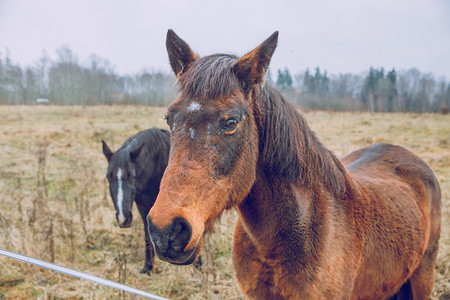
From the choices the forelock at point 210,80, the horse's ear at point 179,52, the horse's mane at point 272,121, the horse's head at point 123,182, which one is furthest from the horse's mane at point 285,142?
the horse's head at point 123,182

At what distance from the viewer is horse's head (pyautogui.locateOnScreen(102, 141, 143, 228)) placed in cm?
474

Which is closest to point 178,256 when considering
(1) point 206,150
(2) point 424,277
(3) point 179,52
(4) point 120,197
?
(1) point 206,150

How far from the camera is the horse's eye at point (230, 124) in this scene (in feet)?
5.35

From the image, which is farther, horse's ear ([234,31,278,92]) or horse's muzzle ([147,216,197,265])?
horse's ear ([234,31,278,92])

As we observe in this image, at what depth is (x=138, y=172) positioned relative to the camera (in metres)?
5.25

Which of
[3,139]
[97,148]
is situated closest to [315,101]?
[97,148]

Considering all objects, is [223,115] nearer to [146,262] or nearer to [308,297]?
[308,297]

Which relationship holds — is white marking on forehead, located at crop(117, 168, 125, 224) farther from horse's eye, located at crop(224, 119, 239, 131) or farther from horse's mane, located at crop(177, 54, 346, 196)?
horse's eye, located at crop(224, 119, 239, 131)

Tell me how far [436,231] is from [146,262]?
4273 mm

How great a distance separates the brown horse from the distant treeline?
2712 centimetres

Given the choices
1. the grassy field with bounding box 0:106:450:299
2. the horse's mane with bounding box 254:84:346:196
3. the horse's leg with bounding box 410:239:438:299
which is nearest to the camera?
the horse's mane with bounding box 254:84:346:196

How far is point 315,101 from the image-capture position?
2856 cm

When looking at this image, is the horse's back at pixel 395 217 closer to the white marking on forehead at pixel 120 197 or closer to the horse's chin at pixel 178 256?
the horse's chin at pixel 178 256

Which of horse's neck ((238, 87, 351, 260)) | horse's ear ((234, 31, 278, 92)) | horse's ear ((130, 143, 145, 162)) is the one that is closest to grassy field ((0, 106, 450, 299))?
horse's neck ((238, 87, 351, 260))
